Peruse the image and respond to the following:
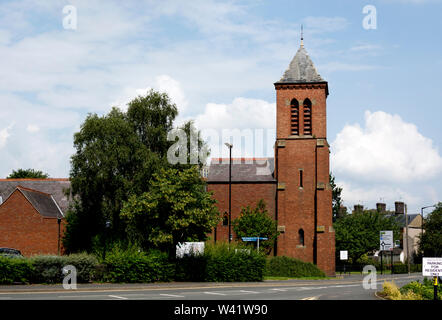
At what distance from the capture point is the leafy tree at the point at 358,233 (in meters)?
74.5

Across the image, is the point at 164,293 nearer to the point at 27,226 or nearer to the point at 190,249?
the point at 190,249

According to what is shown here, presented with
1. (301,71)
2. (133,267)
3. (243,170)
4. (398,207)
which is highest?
(301,71)

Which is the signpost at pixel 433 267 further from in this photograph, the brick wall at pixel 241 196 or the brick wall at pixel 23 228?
the brick wall at pixel 23 228

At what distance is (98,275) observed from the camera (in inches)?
1161

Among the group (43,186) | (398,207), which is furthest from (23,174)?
(398,207)

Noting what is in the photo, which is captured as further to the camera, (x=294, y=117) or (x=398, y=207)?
(x=398, y=207)

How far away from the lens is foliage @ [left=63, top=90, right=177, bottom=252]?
39844 millimetres

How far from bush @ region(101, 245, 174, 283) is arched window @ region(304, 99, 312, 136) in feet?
82.8

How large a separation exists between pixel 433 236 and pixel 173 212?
6402 cm

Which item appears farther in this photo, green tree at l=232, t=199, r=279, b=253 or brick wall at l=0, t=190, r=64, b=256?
brick wall at l=0, t=190, r=64, b=256

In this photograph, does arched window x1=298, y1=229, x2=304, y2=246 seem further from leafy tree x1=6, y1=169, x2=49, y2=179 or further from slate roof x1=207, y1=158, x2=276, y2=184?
leafy tree x1=6, y1=169, x2=49, y2=179

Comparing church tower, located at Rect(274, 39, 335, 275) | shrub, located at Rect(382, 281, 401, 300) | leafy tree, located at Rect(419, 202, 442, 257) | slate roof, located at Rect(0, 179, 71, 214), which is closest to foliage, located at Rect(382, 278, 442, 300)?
shrub, located at Rect(382, 281, 401, 300)

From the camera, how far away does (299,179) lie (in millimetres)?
51094
